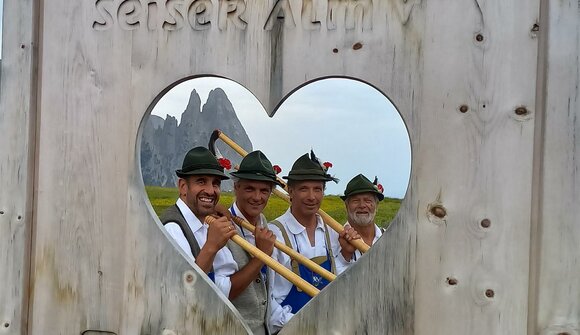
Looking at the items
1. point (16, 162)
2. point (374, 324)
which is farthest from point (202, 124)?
point (374, 324)

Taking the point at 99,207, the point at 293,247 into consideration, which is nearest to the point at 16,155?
the point at 99,207

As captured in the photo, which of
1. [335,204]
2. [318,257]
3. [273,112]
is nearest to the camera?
[273,112]

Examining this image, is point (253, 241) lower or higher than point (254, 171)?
lower

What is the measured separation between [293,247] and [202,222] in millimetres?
672

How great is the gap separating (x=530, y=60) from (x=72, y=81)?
124 centimetres

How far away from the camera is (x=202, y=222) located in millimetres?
2695

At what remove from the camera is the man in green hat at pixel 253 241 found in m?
2.49

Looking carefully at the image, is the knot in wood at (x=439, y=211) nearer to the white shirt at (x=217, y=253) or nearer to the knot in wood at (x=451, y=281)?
the knot in wood at (x=451, y=281)

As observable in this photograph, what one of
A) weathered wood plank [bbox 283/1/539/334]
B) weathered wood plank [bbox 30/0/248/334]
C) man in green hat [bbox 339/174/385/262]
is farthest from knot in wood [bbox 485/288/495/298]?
man in green hat [bbox 339/174/385/262]

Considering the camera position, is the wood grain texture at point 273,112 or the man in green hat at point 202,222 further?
the man in green hat at point 202,222

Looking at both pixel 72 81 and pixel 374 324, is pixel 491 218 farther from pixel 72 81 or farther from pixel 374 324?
pixel 72 81

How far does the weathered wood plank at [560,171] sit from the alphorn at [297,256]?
122 cm

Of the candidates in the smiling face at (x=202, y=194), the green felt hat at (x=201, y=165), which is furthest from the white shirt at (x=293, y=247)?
the green felt hat at (x=201, y=165)

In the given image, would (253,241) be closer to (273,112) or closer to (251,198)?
(251,198)
